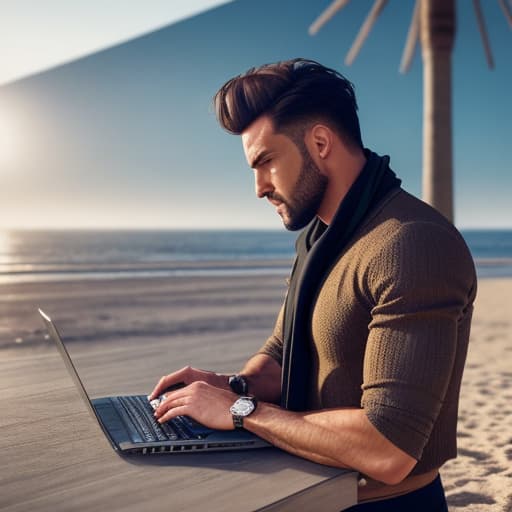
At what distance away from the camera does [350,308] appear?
1354 millimetres

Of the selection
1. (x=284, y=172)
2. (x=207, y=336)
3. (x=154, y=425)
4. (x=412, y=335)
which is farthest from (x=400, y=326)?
(x=207, y=336)

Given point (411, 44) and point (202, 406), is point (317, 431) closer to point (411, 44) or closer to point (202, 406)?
point (202, 406)

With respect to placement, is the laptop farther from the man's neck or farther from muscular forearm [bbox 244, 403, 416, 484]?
the man's neck

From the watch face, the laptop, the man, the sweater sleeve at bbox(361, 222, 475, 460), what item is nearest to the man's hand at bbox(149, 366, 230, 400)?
the man

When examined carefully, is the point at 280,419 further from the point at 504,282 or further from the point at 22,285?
the point at 504,282

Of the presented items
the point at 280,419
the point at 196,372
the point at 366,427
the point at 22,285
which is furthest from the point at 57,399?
the point at 22,285

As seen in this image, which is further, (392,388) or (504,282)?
(504,282)

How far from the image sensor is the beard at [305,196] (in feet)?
5.09

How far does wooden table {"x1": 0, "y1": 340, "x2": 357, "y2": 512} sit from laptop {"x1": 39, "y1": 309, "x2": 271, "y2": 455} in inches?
0.7

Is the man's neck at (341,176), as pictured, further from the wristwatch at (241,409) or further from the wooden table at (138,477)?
the wooden table at (138,477)

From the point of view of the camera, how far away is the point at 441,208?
571cm

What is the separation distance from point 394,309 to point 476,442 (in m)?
3.22

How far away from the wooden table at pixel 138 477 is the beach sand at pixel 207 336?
4.90ft

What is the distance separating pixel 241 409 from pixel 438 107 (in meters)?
4.88
